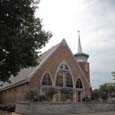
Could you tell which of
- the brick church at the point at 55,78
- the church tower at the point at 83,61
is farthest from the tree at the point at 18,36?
the church tower at the point at 83,61

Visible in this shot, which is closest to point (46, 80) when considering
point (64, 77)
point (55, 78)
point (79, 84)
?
point (55, 78)

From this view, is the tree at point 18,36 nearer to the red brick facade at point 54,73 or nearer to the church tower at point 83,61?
the red brick facade at point 54,73

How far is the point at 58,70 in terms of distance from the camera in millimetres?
40562

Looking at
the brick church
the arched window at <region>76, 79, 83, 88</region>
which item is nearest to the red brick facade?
the brick church

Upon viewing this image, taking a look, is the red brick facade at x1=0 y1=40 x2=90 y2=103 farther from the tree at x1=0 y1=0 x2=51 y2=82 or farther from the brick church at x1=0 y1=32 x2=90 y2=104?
the tree at x1=0 y1=0 x2=51 y2=82

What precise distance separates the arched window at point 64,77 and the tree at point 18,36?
22.0 m

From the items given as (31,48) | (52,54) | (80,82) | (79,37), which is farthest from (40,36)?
(79,37)

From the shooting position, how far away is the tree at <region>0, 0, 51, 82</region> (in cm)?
1523

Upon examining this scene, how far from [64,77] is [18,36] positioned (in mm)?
25461

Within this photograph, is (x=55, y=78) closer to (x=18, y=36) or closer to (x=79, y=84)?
(x=79, y=84)

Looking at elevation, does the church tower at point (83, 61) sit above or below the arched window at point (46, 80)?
above

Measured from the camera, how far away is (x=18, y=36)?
52.9 ft

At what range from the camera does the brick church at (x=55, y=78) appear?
3762 centimetres

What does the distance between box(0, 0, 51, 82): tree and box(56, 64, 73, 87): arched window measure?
72.2ft
